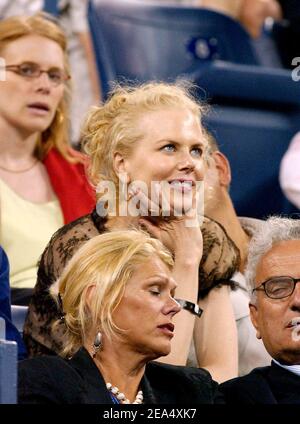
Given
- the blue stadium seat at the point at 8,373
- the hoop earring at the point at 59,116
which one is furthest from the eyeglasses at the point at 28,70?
the blue stadium seat at the point at 8,373

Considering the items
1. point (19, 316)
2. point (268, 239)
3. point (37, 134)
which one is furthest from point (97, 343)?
point (37, 134)

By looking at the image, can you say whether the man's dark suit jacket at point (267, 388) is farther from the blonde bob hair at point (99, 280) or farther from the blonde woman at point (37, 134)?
the blonde woman at point (37, 134)

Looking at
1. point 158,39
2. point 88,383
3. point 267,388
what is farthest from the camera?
point 158,39

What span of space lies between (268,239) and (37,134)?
46.7 inches

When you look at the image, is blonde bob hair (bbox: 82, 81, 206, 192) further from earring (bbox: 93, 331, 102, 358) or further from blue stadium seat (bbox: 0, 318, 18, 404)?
blue stadium seat (bbox: 0, 318, 18, 404)

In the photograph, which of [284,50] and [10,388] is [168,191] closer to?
[10,388]

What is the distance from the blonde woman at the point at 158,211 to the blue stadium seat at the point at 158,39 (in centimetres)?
118

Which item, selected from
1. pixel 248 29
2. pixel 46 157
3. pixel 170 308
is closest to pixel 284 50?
pixel 248 29

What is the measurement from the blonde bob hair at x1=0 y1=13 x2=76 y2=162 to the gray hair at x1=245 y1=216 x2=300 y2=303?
1.11 meters

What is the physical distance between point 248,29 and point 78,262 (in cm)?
254

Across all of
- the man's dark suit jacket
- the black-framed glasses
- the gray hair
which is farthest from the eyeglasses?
the man's dark suit jacket

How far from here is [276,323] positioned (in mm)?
2260

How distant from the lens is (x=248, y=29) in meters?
4.53

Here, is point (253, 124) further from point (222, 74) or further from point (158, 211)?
point (158, 211)
